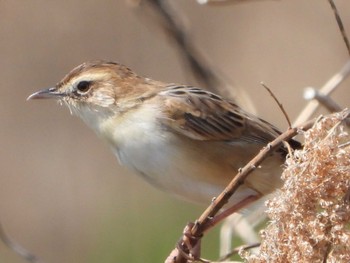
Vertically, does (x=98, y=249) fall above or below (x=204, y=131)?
below

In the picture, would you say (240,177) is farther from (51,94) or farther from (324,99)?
(51,94)

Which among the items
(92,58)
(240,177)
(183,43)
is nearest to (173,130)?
(183,43)

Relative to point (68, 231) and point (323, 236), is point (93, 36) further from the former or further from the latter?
point (323, 236)

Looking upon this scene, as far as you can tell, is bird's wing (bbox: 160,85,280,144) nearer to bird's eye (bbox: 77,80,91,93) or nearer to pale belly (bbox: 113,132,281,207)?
pale belly (bbox: 113,132,281,207)

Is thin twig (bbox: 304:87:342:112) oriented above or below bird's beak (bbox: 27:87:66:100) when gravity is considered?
below

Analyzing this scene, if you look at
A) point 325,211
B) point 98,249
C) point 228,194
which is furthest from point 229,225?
point 98,249

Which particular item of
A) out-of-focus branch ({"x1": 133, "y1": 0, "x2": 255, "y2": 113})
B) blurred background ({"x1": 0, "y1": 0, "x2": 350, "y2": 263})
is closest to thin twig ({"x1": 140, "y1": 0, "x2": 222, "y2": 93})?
out-of-focus branch ({"x1": 133, "y1": 0, "x2": 255, "y2": 113})
